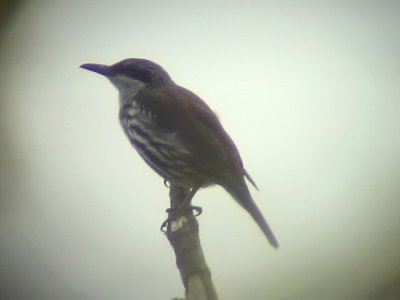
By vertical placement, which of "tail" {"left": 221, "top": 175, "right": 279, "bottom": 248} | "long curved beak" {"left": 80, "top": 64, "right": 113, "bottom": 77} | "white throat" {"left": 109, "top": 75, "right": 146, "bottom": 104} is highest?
"long curved beak" {"left": 80, "top": 64, "right": 113, "bottom": 77}

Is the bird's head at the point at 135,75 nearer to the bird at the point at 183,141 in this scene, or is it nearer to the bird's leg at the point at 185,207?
the bird at the point at 183,141

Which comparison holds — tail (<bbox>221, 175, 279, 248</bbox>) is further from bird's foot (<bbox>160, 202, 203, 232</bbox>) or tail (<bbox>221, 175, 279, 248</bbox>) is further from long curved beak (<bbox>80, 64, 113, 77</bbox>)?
long curved beak (<bbox>80, 64, 113, 77</bbox>)

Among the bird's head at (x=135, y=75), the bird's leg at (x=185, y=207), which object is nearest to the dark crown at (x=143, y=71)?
the bird's head at (x=135, y=75)

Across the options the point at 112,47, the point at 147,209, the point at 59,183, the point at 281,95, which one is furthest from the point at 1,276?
the point at 281,95

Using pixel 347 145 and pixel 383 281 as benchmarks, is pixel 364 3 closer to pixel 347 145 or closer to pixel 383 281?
pixel 347 145

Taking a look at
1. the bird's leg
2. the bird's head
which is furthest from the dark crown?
the bird's leg
